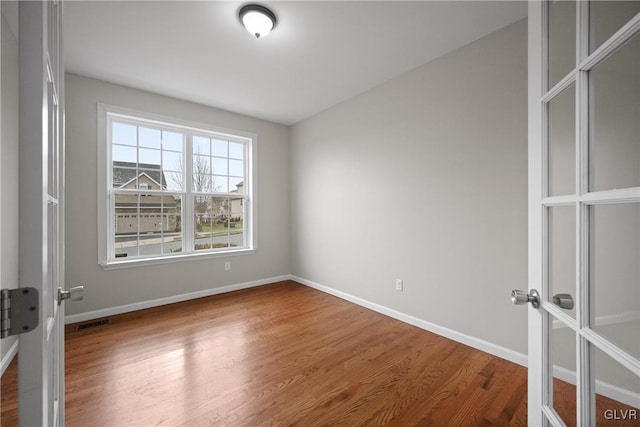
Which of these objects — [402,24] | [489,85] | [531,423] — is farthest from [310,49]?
[531,423]

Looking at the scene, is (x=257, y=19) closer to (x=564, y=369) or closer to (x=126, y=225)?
(x=564, y=369)

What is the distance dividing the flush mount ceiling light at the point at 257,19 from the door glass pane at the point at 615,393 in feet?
8.12

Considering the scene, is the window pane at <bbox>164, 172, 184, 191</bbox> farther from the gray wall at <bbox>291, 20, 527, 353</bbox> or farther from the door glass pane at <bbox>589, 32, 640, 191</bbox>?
the door glass pane at <bbox>589, 32, 640, 191</bbox>

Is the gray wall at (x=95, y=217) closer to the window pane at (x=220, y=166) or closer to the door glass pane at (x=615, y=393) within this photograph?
the window pane at (x=220, y=166)

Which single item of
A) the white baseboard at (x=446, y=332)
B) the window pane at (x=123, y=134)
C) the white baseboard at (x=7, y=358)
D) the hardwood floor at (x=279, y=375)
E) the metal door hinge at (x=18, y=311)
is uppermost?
the window pane at (x=123, y=134)

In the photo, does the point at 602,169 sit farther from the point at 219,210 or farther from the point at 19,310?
the point at 219,210

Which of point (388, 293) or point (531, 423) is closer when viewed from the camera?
point (531, 423)

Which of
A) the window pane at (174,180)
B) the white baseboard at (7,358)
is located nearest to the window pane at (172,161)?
the window pane at (174,180)

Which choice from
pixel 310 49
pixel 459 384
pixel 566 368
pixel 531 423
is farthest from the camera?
pixel 310 49

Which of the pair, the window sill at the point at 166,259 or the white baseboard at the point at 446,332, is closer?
the white baseboard at the point at 446,332

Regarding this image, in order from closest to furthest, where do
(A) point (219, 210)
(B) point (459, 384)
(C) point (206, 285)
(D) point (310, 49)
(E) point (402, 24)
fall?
(B) point (459, 384), (E) point (402, 24), (D) point (310, 49), (C) point (206, 285), (A) point (219, 210)

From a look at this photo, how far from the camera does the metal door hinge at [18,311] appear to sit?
48 centimetres

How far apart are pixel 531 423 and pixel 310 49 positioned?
9.22 feet

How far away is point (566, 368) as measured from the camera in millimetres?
780
